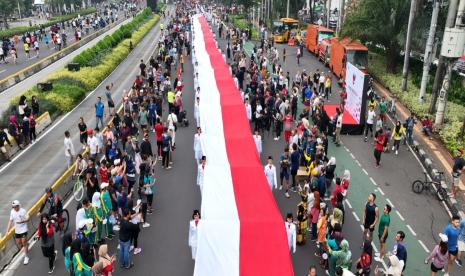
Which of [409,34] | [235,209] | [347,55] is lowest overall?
[235,209]

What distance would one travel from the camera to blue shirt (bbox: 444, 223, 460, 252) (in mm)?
11299

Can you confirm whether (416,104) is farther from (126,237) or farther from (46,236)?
(46,236)

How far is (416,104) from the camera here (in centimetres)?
Result: 2609

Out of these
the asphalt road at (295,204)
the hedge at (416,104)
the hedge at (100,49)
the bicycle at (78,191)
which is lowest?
the asphalt road at (295,204)

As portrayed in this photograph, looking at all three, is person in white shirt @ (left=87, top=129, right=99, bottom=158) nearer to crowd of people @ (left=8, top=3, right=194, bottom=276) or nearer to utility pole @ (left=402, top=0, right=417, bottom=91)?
crowd of people @ (left=8, top=3, right=194, bottom=276)

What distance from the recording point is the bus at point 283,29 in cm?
5347

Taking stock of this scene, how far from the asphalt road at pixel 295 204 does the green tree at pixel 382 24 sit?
13.8 m

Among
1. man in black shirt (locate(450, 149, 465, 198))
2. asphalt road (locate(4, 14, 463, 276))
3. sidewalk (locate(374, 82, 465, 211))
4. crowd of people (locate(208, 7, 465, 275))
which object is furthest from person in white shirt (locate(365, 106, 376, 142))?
man in black shirt (locate(450, 149, 465, 198))

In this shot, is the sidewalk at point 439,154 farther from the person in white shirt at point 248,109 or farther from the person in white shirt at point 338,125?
the person in white shirt at point 248,109

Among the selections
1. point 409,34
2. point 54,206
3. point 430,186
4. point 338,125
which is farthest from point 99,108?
point 409,34

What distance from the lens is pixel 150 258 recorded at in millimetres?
12289

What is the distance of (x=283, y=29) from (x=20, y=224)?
152 ft

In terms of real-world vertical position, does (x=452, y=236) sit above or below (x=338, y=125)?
below

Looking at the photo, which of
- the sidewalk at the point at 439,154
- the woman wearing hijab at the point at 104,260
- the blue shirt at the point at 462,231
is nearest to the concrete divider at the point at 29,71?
the woman wearing hijab at the point at 104,260
